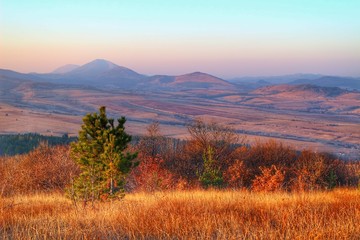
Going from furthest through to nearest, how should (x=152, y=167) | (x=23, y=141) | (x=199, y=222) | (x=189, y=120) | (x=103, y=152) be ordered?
(x=189, y=120)
(x=23, y=141)
(x=152, y=167)
(x=103, y=152)
(x=199, y=222)

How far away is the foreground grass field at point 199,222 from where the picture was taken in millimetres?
5012

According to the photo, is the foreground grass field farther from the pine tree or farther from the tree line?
the pine tree

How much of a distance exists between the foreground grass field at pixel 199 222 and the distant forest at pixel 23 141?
209 feet

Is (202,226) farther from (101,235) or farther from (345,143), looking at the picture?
(345,143)

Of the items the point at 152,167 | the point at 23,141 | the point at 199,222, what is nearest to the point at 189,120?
the point at 23,141

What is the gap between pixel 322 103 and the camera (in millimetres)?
183500

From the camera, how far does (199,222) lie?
5816mm

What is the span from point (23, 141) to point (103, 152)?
66841 mm

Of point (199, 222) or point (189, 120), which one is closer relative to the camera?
point (199, 222)

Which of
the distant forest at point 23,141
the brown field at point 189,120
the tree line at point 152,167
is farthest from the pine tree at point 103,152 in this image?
the distant forest at point 23,141

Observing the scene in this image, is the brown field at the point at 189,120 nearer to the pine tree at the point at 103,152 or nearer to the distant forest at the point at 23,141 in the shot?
the distant forest at the point at 23,141

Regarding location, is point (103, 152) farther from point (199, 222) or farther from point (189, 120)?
point (189, 120)

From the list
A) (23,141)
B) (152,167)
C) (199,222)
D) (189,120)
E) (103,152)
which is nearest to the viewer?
(199,222)

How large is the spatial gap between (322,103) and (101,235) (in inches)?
7561
